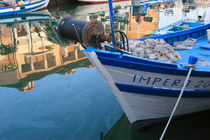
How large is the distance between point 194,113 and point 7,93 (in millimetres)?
6718

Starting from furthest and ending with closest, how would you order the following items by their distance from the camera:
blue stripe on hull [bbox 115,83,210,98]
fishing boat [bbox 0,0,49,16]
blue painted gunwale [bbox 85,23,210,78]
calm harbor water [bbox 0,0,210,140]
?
fishing boat [bbox 0,0,49,16] → calm harbor water [bbox 0,0,210,140] → blue stripe on hull [bbox 115,83,210,98] → blue painted gunwale [bbox 85,23,210,78]

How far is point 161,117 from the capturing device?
20.2 feet

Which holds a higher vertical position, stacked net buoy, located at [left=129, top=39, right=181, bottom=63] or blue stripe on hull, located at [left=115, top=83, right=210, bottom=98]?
stacked net buoy, located at [left=129, top=39, right=181, bottom=63]

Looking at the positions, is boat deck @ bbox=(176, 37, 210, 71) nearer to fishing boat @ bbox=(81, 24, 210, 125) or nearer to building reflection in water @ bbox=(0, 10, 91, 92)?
fishing boat @ bbox=(81, 24, 210, 125)

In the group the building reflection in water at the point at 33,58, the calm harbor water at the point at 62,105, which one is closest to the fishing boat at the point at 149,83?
the calm harbor water at the point at 62,105

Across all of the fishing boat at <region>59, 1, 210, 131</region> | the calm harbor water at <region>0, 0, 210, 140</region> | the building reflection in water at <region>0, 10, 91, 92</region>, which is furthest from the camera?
the building reflection in water at <region>0, 10, 91, 92</region>

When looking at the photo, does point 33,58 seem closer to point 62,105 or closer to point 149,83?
point 62,105

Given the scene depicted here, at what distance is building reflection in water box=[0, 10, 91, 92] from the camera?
9.64 meters

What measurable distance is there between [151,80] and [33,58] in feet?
27.3

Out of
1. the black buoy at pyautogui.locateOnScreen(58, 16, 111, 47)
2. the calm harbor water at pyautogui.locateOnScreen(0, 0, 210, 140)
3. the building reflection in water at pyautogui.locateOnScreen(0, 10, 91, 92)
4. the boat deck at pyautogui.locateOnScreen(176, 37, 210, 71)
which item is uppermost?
the black buoy at pyautogui.locateOnScreen(58, 16, 111, 47)

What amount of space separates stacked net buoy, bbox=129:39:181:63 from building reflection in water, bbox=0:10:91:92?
486 centimetres

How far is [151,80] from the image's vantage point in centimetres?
525

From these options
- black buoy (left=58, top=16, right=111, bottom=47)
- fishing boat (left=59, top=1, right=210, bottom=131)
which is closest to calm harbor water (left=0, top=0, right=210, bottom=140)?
fishing boat (left=59, top=1, right=210, bottom=131)

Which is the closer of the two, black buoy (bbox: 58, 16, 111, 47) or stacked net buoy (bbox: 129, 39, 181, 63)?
stacked net buoy (bbox: 129, 39, 181, 63)
